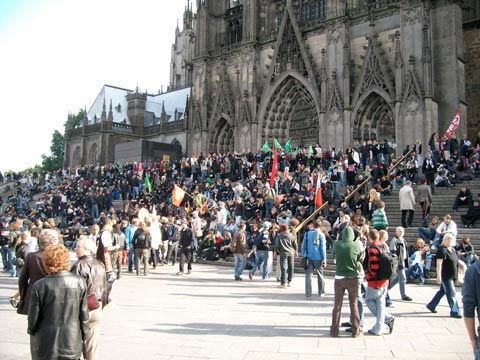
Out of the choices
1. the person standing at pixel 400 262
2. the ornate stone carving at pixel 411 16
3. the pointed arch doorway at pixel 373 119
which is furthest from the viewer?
the pointed arch doorway at pixel 373 119

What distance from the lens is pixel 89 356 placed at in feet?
16.6

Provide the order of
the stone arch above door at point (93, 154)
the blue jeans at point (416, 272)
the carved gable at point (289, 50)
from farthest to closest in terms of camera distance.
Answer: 1. the stone arch above door at point (93, 154)
2. the carved gable at point (289, 50)
3. the blue jeans at point (416, 272)

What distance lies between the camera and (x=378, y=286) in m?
7.43

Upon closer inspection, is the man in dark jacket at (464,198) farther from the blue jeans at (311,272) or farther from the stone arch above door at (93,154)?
the stone arch above door at (93,154)

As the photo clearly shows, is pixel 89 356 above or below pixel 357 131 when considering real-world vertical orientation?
below

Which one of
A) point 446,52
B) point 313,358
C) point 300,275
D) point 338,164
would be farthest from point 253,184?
point 313,358

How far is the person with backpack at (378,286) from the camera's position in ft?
24.2

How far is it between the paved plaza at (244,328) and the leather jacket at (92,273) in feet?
3.34

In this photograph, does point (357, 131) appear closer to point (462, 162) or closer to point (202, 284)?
point (462, 162)

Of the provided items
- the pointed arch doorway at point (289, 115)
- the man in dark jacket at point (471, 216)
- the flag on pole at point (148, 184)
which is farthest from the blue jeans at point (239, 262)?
the pointed arch doorway at point (289, 115)

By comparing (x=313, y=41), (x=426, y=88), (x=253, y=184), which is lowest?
(x=253, y=184)

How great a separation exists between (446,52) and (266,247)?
1880 centimetres

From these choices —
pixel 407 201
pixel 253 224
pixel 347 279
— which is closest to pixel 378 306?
pixel 347 279

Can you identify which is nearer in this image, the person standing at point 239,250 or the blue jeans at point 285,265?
the blue jeans at point 285,265
